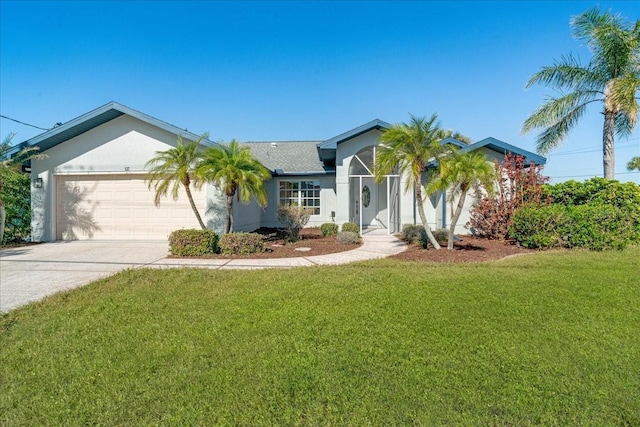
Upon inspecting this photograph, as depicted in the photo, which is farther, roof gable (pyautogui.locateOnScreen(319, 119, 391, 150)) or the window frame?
the window frame

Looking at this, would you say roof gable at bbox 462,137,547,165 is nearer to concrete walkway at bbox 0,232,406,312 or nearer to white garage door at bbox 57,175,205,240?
concrete walkway at bbox 0,232,406,312

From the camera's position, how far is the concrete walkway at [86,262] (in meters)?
6.75

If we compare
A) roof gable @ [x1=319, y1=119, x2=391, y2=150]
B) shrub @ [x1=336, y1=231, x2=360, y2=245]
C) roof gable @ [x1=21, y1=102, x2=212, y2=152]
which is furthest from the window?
roof gable @ [x1=21, y1=102, x2=212, y2=152]

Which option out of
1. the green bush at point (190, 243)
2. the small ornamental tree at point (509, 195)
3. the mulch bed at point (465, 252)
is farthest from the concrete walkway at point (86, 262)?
the small ornamental tree at point (509, 195)

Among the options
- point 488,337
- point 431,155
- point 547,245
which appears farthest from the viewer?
point 547,245

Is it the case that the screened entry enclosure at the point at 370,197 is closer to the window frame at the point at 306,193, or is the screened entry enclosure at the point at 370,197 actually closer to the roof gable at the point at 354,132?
the roof gable at the point at 354,132

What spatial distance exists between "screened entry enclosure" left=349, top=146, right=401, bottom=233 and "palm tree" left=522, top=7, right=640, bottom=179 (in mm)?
6462

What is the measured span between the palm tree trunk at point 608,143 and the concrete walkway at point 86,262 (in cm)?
887

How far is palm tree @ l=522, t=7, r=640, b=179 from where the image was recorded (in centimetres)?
1285

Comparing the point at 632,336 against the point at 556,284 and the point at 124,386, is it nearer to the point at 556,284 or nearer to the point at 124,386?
the point at 556,284

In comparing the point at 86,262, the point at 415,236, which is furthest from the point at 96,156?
the point at 415,236

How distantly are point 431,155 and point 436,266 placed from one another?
3.39m

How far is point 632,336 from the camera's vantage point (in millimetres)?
4117

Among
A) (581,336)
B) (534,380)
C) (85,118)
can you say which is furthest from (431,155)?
(85,118)
